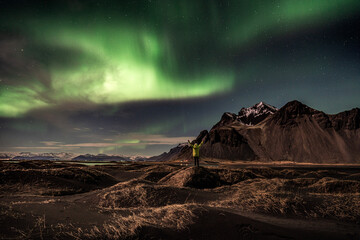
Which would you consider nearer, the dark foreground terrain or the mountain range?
the dark foreground terrain

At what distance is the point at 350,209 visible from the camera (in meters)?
7.05

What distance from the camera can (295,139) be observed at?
478ft

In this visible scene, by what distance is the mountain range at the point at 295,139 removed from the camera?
132 meters

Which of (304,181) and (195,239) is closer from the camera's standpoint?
(195,239)

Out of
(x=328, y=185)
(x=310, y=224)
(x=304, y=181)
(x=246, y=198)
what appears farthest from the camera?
(x=304, y=181)

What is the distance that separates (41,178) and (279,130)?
549 feet

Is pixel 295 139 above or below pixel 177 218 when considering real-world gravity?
above

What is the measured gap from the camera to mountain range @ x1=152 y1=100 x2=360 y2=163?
131625 mm

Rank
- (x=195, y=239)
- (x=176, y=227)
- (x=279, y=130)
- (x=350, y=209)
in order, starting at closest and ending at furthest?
1. (x=195, y=239)
2. (x=176, y=227)
3. (x=350, y=209)
4. (x=279, y=130)

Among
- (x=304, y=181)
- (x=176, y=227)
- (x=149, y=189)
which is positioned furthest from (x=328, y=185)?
(x=176, y=227)

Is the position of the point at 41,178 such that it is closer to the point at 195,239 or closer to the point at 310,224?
the point at 195,239

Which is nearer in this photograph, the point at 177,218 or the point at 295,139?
the point at 177,218

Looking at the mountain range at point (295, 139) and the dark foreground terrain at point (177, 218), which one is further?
the mountain range at point (295, 139)

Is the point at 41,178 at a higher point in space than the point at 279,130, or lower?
lower
